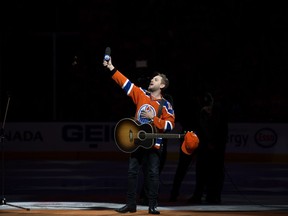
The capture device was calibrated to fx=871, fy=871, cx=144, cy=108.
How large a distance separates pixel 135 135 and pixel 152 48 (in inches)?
913

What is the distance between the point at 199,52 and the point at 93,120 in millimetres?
8506

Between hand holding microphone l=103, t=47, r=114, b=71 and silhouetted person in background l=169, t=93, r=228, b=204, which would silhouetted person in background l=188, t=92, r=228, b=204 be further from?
hand holding microphone l=103, t=47, r=114, b=71

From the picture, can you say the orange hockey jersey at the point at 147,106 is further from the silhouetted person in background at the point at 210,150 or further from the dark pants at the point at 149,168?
the silhouetted person in background at the point at 210,150

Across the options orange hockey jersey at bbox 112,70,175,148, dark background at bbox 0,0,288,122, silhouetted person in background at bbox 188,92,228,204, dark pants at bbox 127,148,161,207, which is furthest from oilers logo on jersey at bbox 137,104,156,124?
dark background at bbox 0,0,288,122

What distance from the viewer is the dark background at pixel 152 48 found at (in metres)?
32.9

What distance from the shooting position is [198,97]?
13.3 m

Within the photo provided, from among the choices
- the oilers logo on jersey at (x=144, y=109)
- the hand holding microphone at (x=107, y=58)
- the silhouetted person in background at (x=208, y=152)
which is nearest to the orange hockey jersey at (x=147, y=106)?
the oilers logo on jersey at (x=144, y=109)

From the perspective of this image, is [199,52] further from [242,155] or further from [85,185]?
[85,185]

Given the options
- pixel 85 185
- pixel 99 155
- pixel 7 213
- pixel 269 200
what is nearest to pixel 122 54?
pixel 99 155

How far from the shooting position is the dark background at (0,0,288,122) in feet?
Answer: 108

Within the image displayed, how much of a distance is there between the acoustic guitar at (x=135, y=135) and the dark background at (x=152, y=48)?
21.8 metres

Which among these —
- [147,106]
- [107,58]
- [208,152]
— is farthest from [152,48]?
[107,58]

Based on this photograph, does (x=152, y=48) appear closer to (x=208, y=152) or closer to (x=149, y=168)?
(x=208, y=152)

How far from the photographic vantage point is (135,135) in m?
10.6
